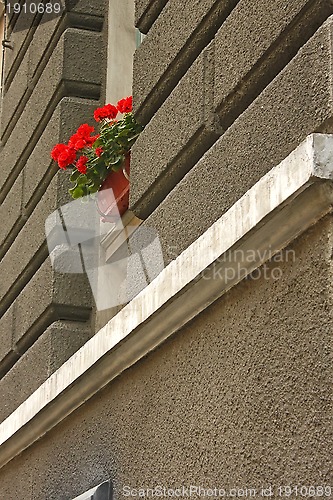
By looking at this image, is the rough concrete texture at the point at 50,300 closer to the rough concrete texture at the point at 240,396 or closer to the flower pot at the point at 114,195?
the flower pot at the point at 114,195

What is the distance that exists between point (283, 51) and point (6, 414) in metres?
4.02

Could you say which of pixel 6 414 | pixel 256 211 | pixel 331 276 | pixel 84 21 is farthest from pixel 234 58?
pixel 6 414

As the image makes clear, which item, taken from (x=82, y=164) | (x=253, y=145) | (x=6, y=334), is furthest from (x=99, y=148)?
(x=253, y=145)

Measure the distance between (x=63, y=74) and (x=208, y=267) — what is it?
11.1 feet

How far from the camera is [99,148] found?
5.85 meters

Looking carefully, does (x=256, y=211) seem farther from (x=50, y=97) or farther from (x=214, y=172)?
(x=50, y=97)

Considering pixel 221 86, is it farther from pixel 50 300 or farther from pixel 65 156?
pixel 50 300

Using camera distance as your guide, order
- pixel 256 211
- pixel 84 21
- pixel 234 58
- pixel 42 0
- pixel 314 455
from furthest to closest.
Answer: pixel 42 0
pixel 84 21
pixel 234 58
pixel 256 211
pixel 314 455

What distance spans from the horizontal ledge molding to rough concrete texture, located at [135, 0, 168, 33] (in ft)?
4.56

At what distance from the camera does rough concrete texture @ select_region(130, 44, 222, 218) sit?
4297mm

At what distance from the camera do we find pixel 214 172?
13.4 ft

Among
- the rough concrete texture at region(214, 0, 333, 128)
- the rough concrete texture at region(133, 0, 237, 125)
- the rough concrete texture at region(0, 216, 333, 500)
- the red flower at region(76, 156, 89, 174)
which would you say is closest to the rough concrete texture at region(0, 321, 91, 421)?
the red flower at region(76, 156, 89, 174)

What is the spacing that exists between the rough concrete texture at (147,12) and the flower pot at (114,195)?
2.39 ft

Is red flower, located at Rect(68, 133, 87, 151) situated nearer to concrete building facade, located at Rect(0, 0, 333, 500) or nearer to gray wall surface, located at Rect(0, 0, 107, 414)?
gray wall surface, located at Rect(0, 0, 107, 414)
